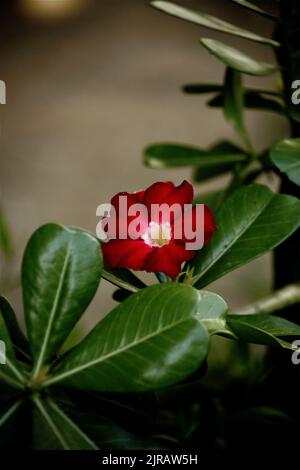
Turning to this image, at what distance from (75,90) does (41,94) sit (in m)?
0.21

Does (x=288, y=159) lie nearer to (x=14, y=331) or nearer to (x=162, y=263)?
(x=162, y=263)

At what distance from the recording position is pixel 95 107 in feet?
11.0

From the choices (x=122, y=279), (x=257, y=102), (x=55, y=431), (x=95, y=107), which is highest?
(x=95, y=107)

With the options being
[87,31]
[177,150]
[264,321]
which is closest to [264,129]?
[87,31]

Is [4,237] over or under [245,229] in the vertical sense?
over

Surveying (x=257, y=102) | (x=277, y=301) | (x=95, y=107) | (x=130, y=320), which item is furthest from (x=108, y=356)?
(x=95, y=107)

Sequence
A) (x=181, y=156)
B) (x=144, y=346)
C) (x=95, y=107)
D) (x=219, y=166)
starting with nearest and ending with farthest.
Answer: (x=144, y=346)
(x=181, y=156)
(x=219, y=166)
(x=95, y=107)

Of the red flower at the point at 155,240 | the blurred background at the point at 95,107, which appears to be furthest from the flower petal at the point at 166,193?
the blurred background at the point at 95,107

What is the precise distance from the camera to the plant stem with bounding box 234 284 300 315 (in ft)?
2.07

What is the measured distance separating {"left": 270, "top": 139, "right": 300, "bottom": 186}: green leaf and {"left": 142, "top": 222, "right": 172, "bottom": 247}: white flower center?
116mm

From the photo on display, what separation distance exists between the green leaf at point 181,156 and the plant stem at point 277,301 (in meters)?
0.20

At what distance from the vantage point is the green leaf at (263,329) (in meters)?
0.39

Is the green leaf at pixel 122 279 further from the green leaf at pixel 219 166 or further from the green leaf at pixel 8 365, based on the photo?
the green leaf at pixel 219 166

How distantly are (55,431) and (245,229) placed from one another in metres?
0.23
